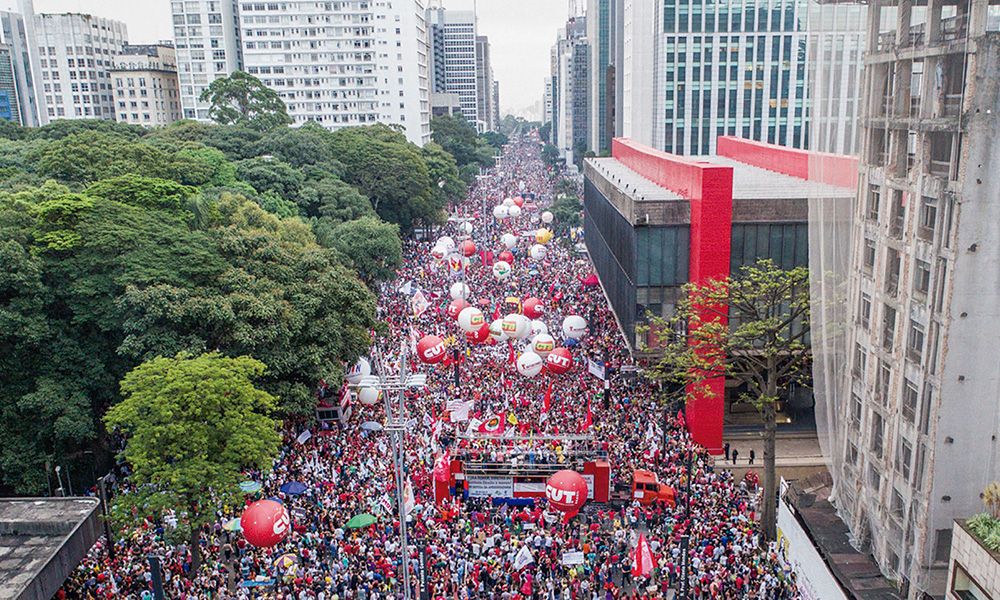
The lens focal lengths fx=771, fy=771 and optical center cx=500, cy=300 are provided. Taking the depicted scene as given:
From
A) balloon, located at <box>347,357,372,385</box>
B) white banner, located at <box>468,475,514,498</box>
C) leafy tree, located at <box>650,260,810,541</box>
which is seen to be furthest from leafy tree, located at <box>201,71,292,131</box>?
white banner, located at <box>468,475,514,498</box>

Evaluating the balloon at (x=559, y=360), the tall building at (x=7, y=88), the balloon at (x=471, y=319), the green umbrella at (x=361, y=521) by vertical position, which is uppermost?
the tall building at (x=7, y=88)

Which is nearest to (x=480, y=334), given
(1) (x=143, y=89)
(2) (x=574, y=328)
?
(2) (x=574, y=328)

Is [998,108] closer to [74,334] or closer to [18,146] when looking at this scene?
[74,334]

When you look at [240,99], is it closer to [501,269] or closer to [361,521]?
[501,269]

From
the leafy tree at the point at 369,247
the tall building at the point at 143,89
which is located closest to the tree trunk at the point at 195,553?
the leafy tree at the point at 369,247

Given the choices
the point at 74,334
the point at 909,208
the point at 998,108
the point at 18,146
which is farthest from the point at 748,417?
the point at 18,146

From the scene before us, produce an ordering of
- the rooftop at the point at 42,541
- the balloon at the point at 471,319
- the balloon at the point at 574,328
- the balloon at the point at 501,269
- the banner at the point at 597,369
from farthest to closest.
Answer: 1. the balloon at the point at 501,269
2. the balloon at the point at 471,319
3. the balloon at the point at 574,328
4. the banner at the point at 597,369
5. the rooftop at the point at 42,541

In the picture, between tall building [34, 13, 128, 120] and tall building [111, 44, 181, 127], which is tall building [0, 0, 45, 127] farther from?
tall building [111, 44, 181, 127]

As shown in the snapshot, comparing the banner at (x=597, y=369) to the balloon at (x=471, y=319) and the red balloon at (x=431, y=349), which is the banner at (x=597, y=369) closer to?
the balloon at (x=471, y=319)
